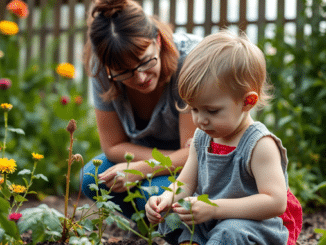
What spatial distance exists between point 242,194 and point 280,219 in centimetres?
16

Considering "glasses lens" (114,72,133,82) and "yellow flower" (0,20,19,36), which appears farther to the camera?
"yellow flower" (0,20,19,36)

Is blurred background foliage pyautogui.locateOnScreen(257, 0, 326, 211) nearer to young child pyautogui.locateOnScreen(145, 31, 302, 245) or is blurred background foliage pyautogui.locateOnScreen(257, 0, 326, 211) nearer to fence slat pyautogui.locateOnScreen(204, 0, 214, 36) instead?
fence slat pyautogui.locateOnScreen(204, 0, 214, 36)

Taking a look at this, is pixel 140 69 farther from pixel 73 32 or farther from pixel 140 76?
pixel 73 32

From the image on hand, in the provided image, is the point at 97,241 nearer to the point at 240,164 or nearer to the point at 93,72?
the point at 240,164

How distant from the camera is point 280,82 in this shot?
2.94 metres

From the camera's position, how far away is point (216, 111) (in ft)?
3.92

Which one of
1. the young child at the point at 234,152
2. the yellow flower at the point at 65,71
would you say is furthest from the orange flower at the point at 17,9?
the young child at the point at 234,152

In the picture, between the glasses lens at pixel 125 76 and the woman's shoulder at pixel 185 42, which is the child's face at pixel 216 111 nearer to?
the glasses lens at pixel 125 76

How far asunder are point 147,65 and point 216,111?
0.59 m

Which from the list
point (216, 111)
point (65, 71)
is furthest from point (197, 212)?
point (65, 71)

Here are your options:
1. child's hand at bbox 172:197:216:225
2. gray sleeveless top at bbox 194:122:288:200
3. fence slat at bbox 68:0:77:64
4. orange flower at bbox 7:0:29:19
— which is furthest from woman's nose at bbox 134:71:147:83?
fence slat at bbox 68:0:77:64

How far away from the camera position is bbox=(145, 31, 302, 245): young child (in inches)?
45.8

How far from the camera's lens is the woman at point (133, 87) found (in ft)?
5.43

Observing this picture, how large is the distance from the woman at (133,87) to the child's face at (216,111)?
543mm
